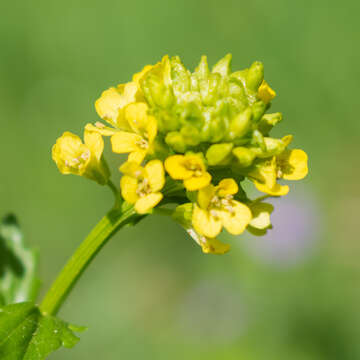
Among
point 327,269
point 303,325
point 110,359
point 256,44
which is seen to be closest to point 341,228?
point 327,269

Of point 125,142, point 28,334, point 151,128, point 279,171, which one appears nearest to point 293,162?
point 279,171

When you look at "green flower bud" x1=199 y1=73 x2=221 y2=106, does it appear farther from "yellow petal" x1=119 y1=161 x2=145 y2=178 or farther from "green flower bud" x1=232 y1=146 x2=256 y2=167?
"yellow petal" x1=119 y1=161 x2=145 y2=178

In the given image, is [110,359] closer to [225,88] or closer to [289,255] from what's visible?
[289,255]

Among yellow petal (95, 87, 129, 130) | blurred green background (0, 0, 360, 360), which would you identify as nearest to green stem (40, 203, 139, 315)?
yellow petal (95, 87, 129, 130)

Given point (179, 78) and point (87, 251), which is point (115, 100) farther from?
point (87, 251)

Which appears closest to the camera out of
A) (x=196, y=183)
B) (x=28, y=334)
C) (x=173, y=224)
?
(x=196, y=183)

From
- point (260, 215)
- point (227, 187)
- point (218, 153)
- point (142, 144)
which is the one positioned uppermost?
point (142, 144)

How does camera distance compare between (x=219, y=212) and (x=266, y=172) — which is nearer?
(x=219, y=212)
